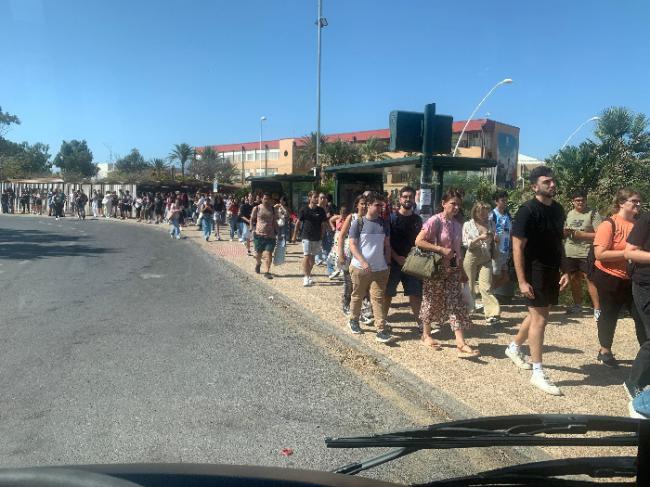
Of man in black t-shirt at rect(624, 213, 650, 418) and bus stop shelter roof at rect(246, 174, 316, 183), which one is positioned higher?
bus stop shelter roof at rect(246, 174, 316, 183)

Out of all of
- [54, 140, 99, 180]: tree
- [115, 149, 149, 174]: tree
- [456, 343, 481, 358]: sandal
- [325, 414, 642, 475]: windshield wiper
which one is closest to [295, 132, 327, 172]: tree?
[115, 149, 149, 174]: tree

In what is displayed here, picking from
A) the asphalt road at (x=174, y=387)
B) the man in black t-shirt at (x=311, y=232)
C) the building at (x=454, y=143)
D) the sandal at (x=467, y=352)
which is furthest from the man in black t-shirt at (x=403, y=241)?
the building at (x=454, y=143)

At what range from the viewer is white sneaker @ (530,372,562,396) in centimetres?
471

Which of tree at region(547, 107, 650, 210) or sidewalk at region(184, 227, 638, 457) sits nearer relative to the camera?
sidewalk at region(184, 227, 638, 457)

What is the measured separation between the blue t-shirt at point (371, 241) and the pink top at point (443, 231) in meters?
0.59

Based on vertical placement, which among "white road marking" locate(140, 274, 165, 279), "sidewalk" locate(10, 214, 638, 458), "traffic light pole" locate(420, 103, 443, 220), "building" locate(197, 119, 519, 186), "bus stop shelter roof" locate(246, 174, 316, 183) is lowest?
"sidewalk" locate(10, 214, 638, 458)

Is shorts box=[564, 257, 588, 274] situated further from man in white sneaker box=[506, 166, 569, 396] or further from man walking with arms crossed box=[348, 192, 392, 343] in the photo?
man in white sneaker box=[506, 166, 569, 396]

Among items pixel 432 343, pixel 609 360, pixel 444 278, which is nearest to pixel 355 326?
pixel 432 343

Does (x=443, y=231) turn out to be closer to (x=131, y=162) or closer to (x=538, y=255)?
(x=538, y=255)

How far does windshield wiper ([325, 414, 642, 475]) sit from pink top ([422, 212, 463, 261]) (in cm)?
423

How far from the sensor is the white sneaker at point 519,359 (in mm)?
5375

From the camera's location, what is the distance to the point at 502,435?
6.63 feet

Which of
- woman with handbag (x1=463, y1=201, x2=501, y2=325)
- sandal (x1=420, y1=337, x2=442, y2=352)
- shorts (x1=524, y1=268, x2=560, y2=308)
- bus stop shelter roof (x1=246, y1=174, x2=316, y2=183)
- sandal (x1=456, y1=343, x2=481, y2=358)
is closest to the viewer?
shorts (x1=524, y1=268, x2=560, y2=308)

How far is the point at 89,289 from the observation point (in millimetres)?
9820
